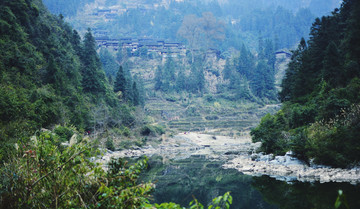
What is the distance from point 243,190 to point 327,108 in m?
6.82

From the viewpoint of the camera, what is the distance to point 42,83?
71.4 feet

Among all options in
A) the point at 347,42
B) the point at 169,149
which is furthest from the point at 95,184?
the point at 169,149

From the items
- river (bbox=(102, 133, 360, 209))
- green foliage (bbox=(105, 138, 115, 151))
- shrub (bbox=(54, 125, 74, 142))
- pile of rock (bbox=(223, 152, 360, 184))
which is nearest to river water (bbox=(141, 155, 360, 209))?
river (bbox=(102, 133, 360, 209))

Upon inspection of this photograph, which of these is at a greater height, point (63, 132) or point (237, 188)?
point (63, 132)

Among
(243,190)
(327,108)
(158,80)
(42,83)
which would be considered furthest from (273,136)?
(158,80)

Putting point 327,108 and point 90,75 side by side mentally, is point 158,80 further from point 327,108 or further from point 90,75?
point 327,108

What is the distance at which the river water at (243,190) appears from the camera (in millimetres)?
8980

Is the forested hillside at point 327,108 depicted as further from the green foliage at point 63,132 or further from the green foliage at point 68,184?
the green foliage at point 63,132

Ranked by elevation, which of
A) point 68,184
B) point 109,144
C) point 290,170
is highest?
point 68,184

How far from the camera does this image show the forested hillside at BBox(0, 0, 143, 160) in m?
14.4

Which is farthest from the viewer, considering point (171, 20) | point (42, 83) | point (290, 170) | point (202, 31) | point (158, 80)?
point (171, 20)

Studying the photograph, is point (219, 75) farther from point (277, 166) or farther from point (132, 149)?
point (277, 166)

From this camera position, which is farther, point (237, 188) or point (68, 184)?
point (237, 188)

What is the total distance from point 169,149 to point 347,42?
17701 mm
